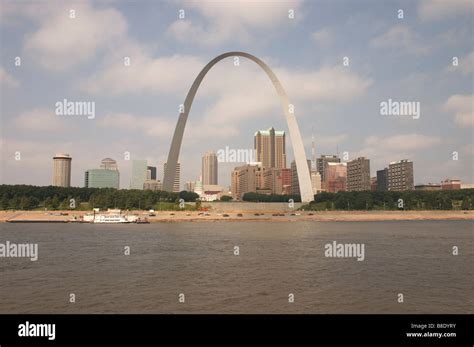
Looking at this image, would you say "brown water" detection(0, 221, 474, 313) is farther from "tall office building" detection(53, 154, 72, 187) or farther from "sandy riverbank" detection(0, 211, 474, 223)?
"tall office building" detection(53, 154, 72, 187)

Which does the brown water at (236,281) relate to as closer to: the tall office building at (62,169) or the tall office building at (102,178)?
the tall office building at (62,169)

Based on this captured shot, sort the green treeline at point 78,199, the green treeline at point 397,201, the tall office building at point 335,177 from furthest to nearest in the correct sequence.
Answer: the tall office building at point 335,177 → the green treeline at point 397,201 → the green treeline at point 78,199

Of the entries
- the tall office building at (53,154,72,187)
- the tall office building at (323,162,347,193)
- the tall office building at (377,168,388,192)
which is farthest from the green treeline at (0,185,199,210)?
the tall office building at (323,162,347,193)

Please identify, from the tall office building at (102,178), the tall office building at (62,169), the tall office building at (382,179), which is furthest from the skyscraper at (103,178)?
the tall office building at (382,179)

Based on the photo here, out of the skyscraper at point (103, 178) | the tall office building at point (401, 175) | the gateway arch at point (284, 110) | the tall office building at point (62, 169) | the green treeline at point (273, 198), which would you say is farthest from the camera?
the skyscraper at point (103, 178)

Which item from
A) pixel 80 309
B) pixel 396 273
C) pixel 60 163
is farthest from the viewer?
pixel 60 163
